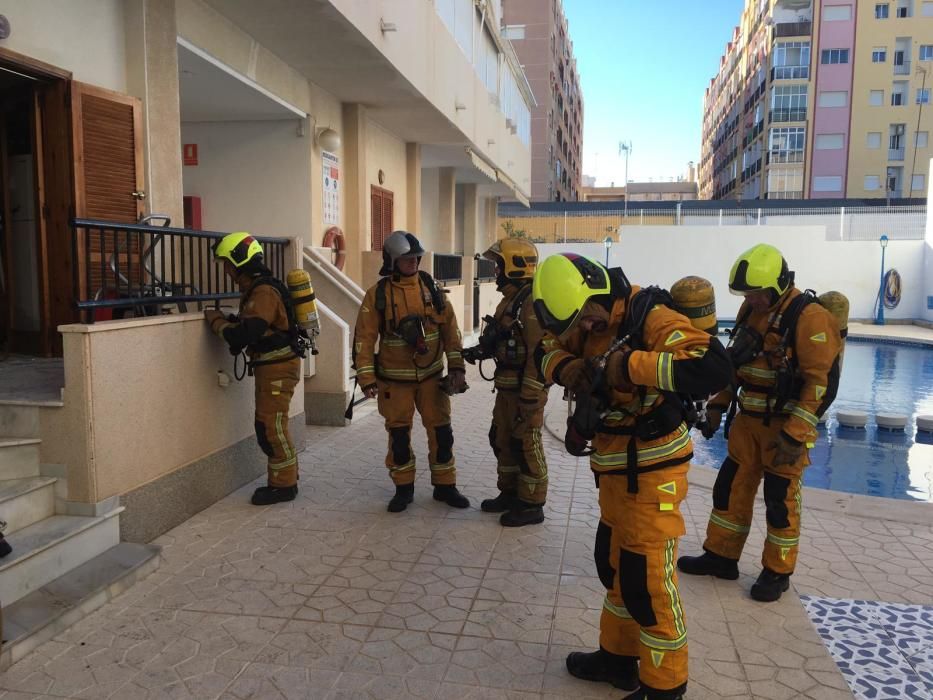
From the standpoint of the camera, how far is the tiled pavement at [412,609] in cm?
319

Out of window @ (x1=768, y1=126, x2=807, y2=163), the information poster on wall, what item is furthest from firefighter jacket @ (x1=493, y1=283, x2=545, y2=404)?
window @ (x1=768, y1=126, x2=807, y2=163)

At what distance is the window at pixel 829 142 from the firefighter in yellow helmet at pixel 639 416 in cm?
5615

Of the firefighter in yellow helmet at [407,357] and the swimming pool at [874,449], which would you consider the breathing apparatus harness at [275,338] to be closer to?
the firefighter in yellow helmet at [407,357]

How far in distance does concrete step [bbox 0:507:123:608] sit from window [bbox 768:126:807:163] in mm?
56687

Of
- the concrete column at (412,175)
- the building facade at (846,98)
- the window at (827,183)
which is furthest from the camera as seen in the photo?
the window at (827,183)

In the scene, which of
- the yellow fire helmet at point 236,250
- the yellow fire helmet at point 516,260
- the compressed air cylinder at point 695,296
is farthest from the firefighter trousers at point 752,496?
the yellow fire helmet at point 236,250

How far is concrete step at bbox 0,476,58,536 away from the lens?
3896mm

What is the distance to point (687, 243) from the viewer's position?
25250mm

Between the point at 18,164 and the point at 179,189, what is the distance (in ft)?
4.48

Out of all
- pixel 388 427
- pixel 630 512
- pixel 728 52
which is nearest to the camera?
pixel 630 512

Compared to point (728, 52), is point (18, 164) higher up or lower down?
lower down

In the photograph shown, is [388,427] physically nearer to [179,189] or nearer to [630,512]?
[630,512]

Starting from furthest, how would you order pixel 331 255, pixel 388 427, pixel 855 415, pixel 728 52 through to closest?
pixel 728 52, pixel 331 255, pixel 855 415, pixel 388 427

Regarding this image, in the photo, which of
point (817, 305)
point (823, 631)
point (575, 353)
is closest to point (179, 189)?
point (575, 353)
